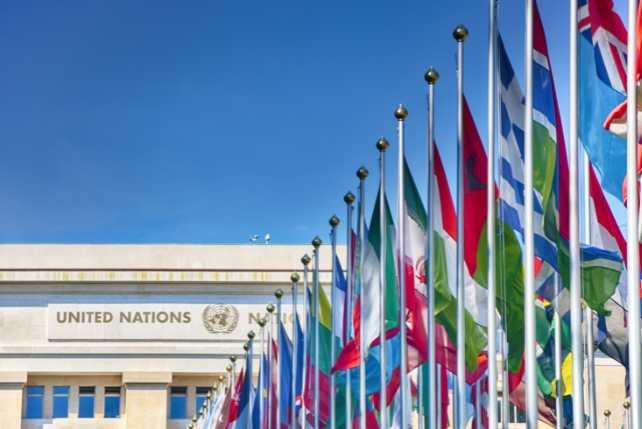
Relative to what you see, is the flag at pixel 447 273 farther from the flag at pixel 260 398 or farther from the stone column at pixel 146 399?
the stone column at pixel 146 399

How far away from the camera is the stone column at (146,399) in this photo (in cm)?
5153

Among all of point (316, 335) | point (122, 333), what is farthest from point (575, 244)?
point (122, 333)

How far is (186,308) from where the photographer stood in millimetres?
53781

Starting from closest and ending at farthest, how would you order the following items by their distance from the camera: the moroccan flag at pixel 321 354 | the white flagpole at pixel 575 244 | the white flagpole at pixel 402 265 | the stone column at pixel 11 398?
the white flagpole at pixel 575 244
the white flagpole at pixel 402 265
the moroccan flag at pixel 321 354
the stone column at pixel 11 398

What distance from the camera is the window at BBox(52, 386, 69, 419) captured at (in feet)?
173

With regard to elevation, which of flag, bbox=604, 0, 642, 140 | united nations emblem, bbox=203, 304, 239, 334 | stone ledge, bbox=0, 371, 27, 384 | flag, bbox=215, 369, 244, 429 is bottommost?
flag, bbox=215, 369, 244, 429

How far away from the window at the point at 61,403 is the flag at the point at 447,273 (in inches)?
1383

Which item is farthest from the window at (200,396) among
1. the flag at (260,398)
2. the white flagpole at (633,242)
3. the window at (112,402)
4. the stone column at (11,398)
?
the white flagpole at (633,242)

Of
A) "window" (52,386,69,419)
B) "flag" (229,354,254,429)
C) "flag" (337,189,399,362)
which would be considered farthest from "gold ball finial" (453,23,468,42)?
"window" (52,386,69,419)

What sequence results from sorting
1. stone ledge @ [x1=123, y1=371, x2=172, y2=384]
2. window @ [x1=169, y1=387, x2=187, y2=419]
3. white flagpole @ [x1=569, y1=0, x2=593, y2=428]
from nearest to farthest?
white flagpole @ [x1=569, y1=0, x2=593, y2=428]
stone ledge @ [x1=123, y1=371, x2=172, y2=384]
window @ [x1=169, y1=387, x2=187, y2=419]

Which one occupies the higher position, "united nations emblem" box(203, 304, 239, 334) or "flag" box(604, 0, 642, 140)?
"united nations emblem" box(203, 304, 239, 334)

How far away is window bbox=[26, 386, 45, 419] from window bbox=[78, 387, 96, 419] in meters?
1.63

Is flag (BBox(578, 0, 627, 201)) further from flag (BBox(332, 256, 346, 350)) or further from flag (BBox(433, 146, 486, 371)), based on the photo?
flag (BBox(332, 256, 346, 350))

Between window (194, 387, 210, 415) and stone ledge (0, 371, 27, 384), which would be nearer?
stone ledge (0, 371, 27, 384)
